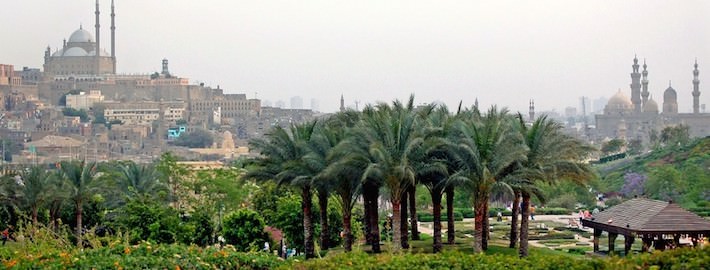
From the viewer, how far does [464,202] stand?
32.3 meters

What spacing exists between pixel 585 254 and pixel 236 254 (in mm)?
10307

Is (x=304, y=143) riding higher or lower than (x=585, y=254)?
higher

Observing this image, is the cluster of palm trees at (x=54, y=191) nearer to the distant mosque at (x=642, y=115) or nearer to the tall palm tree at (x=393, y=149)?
the tall palm tree at (x=393, y=149)

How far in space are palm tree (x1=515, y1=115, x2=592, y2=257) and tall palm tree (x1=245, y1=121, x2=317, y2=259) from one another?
377 centimetres

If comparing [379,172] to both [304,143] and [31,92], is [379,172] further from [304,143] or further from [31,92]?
[31,92]

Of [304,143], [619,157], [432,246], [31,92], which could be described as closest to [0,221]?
[304,143]

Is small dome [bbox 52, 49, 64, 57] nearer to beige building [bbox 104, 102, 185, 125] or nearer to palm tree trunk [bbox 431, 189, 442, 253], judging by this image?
beige building [bbox 104, 102, 185, 125]

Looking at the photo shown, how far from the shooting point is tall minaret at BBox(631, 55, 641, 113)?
10138 centimetres

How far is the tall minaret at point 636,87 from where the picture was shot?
10138 centimetres

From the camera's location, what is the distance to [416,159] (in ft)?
55.6

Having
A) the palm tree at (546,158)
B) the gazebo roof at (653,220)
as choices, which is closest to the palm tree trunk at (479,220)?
the palm tree at (546,158)

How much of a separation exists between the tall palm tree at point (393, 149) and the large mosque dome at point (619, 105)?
93.4 m

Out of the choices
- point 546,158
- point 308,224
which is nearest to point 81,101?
point 308,224

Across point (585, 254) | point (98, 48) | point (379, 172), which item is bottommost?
point (585, 254)
